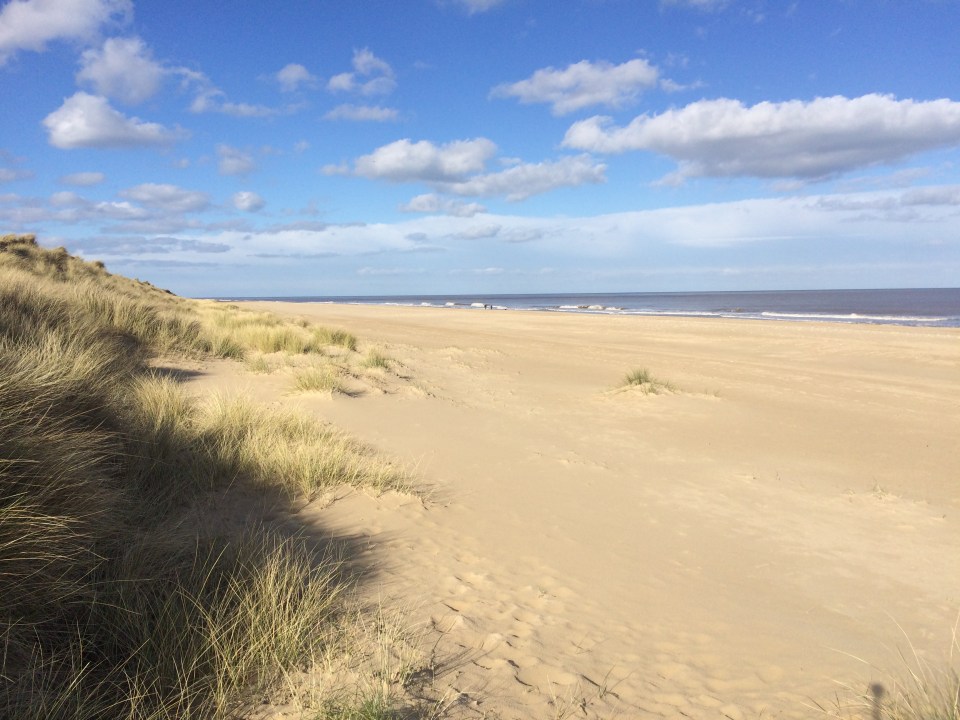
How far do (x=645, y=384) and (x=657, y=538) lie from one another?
6661mm

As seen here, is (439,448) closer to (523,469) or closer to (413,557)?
(523,469)

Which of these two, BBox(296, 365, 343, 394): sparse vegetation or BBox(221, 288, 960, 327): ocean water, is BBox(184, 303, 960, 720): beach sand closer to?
BBox(296, 365, 343, 394): sparse vegetation

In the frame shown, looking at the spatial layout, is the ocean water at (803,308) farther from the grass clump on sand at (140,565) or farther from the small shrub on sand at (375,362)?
the grass clump on sand at (140,565)

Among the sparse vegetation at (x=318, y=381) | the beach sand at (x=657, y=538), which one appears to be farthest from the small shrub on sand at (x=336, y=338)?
the sparse vegetation at (x=318, y=381)

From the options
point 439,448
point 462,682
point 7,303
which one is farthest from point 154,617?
Result: point 7,303

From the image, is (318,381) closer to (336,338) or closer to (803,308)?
(336,338)

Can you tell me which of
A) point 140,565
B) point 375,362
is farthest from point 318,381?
point 140,565

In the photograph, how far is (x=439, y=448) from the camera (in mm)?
7859

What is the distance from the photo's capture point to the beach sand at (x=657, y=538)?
322cm

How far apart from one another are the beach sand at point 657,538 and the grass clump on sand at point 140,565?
710 mm

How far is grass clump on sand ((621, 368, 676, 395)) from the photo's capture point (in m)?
11.5

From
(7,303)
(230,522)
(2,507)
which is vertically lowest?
(230,522)

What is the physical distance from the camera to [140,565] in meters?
3.18

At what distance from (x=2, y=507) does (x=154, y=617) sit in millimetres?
861
